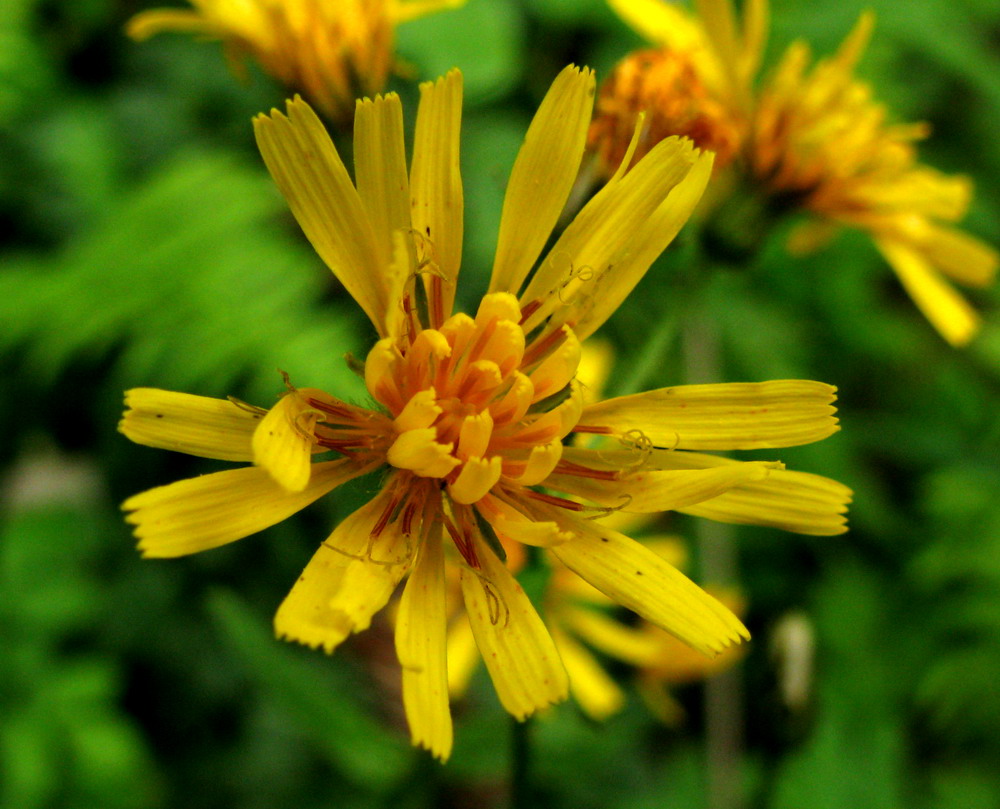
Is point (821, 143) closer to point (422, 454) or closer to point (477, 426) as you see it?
point (477, 426)

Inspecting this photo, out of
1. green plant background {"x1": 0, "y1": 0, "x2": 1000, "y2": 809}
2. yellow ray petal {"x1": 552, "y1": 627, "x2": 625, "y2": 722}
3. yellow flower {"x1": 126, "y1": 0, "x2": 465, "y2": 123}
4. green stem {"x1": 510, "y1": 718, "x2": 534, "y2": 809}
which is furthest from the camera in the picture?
yellow ray petal {"x1": 552, "y1": 627, "x2": 625, "y2": 722}

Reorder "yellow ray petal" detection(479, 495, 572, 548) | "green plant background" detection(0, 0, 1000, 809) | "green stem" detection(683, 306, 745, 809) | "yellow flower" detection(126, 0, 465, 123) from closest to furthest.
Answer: "yellow ray petal" detection(479, 495, 572, 548)
"yellow flower" detection(126, 0, 465, 123)
"green plant background" detection(0, 0, 1000, 809)
"green stem" detection(683, 306, 745, 809)

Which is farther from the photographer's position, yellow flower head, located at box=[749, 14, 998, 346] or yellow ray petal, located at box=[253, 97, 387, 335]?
yellow flower head, located at box=[749, 14, 998, 346]

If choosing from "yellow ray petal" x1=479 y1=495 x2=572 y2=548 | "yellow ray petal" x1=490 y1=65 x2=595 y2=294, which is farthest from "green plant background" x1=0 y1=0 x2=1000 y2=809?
"yellow ray petal" x1=479 y1=495 x2=572 y2=548

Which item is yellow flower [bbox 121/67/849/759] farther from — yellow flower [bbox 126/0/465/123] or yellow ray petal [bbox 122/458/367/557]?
yellow flower [bbox 126/0/465/123]

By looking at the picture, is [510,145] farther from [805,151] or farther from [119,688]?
[119,688]

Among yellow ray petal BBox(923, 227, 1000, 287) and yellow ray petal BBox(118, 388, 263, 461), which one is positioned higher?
yellow ray petal BBox(118, 388, 263, 461)

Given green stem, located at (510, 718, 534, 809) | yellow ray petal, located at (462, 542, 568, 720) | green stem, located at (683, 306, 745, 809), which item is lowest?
green stem, located at (683, 306, 745, 809)

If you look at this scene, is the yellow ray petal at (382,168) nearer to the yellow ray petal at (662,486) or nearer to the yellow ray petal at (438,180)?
the yellow ray petal at (438,180)
